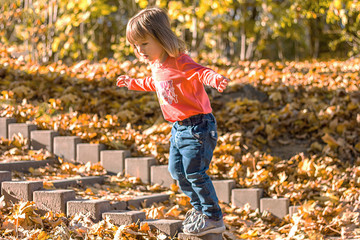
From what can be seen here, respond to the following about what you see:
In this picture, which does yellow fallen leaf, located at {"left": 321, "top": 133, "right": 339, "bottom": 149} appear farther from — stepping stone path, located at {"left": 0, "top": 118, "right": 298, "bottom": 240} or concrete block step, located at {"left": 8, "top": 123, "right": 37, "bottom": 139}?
concrete block step, located at {"left": 8, "top": 123, "right": 37, "bottom": 139}

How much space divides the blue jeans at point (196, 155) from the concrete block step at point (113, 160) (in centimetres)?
160

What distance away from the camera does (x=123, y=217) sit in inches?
122

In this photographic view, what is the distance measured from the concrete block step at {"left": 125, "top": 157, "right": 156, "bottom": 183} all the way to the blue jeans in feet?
4.61

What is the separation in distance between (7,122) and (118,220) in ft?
8.17

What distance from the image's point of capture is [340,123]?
5859 millimetres

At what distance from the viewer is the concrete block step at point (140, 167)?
4395mm

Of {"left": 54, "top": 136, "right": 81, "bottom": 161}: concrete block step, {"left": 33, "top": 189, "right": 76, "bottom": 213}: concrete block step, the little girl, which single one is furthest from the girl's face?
{"left": 54, "top": 136, "right": 81, "bottom": 161}: concrete block step

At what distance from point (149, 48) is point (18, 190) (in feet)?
5.07

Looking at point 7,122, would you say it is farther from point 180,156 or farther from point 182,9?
point 182,9

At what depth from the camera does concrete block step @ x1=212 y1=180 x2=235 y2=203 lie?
163 inches

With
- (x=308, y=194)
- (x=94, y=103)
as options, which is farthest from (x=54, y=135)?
(x=308, y=194)

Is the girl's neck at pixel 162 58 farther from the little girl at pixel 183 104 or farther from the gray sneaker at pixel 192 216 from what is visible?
the gray sneaker at pixel 192 216

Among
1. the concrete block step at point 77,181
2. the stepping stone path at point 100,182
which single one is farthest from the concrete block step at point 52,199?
the concrete block step at point 77,181

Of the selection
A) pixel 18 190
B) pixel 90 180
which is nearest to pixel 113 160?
pixel 90 180
